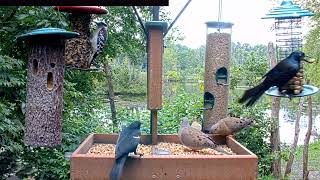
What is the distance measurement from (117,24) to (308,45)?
3.24m

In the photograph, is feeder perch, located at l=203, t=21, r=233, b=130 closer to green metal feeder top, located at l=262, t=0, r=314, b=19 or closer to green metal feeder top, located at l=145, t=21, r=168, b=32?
green metal feeder top, located at l=145, t=21, r=168, b=32

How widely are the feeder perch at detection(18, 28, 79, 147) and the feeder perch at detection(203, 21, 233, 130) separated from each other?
167 centimetres

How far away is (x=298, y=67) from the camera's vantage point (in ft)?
9.70

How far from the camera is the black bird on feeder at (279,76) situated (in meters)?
2.93

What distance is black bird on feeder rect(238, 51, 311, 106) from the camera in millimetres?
2932

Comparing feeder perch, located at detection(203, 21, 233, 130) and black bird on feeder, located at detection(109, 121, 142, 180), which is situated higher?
feeder perch, located at detection(203, 21, 233, 130)

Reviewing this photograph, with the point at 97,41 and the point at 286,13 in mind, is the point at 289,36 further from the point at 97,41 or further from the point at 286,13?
the point at 97,41

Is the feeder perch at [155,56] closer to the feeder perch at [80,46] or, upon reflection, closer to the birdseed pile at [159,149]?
the birdseed pile at [159,149]

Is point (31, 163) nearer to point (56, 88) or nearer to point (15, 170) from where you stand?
point (15, 170)

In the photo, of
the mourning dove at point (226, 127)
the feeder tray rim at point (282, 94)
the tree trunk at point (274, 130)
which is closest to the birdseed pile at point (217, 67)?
the mourning dove at point (226, 127)

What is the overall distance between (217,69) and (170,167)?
168 cm

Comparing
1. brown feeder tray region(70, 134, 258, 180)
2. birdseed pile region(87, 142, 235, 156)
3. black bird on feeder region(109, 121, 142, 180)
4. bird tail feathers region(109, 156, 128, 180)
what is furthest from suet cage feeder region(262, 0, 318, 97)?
bird tail feathers region(109, 156, 128, 180)

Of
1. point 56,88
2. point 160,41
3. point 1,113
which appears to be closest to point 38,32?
point 56,88

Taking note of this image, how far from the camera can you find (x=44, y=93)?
9.80 feet
